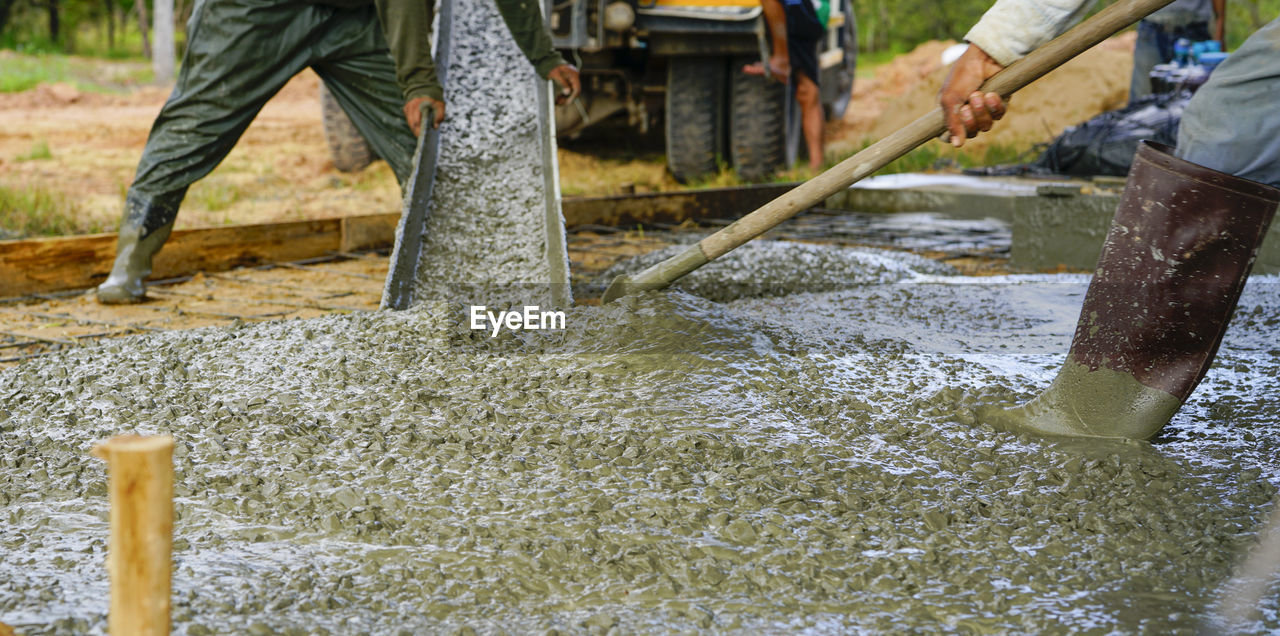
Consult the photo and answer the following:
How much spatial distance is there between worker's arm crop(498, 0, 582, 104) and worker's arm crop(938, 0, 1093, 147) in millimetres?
1730

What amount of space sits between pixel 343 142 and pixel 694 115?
2104mm

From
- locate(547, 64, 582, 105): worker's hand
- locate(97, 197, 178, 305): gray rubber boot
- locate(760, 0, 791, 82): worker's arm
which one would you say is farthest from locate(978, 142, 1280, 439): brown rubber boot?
locate(760, 0, 791, 82): worker's arm

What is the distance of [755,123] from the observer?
5898 mm

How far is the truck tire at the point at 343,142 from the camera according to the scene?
6281mm

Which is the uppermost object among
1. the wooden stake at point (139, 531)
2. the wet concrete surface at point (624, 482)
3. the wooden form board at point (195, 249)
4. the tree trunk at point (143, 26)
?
the tree trunk at point (143, 26)

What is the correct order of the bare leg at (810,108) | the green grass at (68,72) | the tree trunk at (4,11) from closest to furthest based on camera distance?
the bare leg at (810,108) < the green grass at (68,72) < the tree trunk at (4,11)

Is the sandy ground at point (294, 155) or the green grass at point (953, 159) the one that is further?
the green grass at point (953, 159)

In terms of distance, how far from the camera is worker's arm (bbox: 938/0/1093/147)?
178cm

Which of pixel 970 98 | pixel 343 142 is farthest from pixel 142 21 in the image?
pixel 970 98

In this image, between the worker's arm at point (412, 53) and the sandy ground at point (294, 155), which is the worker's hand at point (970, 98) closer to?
the worker's arm at point (412, 53)

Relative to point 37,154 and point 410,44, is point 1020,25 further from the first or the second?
point 37,154

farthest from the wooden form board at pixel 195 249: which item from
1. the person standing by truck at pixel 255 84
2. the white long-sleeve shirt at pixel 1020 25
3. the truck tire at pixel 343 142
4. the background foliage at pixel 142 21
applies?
the background foliage at pixel 142 21

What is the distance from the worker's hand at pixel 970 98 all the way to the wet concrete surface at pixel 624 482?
501mm

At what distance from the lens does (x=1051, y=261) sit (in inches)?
153
